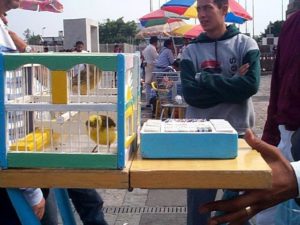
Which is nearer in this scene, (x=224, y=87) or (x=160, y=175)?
(x=160, y=175)

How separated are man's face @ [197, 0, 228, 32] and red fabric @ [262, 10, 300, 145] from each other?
534 millimetres

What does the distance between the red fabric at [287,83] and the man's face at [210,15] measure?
534 millimetres

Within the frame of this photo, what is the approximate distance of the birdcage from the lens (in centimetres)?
167

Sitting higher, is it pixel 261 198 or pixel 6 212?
pixel 261 198

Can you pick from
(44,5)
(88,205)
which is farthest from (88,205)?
(44,5)

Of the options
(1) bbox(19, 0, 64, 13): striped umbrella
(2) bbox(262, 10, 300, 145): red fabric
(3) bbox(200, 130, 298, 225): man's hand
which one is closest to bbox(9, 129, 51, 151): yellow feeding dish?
(3) bbox(200, 130, 298, 225): man's hand

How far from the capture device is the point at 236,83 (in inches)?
116

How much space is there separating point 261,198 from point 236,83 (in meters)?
1.57

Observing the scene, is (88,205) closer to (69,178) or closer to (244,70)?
(244,70)

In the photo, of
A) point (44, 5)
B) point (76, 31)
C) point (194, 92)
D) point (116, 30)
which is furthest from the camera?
point (116, 30)

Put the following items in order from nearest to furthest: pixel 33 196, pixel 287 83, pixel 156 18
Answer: pixel 33 196, pixel 287 83, pixel 156 18

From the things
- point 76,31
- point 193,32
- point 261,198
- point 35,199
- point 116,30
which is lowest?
point 35,199

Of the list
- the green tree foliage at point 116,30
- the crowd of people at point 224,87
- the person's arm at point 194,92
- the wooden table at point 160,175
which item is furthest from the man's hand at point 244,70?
the green tree foliage at point 116,30

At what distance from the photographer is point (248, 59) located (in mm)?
3057
